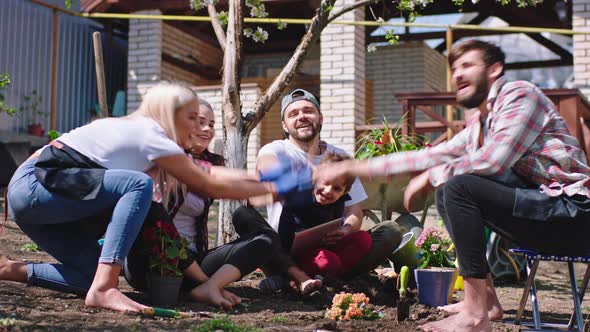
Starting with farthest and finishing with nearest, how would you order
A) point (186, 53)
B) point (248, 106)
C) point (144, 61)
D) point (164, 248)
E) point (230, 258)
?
1. point (186, 53)
2. point (144, 61)
3. point (248, 106)
4. point (230, 258)
5. point (164, 248)

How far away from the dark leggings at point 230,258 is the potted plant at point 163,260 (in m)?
0.09

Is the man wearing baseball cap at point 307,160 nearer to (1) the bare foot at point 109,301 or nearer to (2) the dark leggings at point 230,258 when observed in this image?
(2) the dark leggings at point 230,258

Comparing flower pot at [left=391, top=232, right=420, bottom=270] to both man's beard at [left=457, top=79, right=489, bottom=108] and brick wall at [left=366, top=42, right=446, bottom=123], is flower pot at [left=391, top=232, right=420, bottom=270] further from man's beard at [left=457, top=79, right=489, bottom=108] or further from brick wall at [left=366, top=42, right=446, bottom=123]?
brick wall at [left=366, top=42, right=446, bottom=123]

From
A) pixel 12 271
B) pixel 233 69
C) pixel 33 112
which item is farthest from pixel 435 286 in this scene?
pixel 33 112

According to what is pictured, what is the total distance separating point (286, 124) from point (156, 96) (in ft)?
4.51

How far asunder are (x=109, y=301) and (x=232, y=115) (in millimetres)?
2502

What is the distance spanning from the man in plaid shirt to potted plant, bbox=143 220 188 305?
3.10 ft

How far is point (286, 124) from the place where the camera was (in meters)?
4.39

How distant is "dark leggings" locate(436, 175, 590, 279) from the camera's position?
2.96 metres

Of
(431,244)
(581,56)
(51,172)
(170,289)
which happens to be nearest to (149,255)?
(170,289)

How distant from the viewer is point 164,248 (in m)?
3.35

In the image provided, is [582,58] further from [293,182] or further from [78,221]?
[78,221]

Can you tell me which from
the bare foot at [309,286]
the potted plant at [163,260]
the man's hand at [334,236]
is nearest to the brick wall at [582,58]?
the man's hand at [334,236]

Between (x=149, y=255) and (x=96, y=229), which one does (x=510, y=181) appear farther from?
(x=96, y=229)
